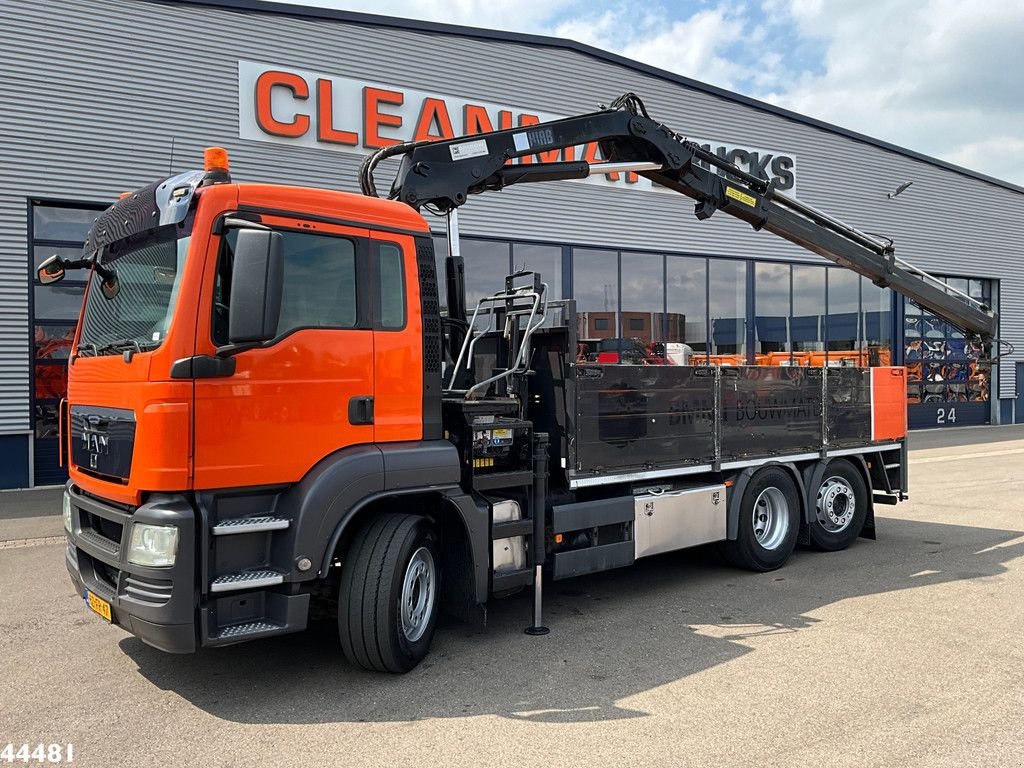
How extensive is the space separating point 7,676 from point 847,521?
7.55m

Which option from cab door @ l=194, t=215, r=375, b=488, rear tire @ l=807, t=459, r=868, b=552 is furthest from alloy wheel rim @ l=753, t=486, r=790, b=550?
cab door @ l=194, t=215, r=375, b=488

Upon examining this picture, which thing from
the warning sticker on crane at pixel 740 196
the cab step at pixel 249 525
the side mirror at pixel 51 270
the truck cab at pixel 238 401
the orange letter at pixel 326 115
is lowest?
the cab step at pixel 249 525

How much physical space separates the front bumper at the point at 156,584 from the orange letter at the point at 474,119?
42.7 feet

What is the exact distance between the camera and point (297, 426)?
4465mm

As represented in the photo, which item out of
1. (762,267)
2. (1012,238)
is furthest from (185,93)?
(1012,238)

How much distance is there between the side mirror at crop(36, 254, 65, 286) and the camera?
17.7ft

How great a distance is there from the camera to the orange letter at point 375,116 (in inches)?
585

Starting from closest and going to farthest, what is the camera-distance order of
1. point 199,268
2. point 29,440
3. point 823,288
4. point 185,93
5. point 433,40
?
1. point 199,268
2. point 29,440
3. point 185,93
4. point 433,40
5. point 823,288

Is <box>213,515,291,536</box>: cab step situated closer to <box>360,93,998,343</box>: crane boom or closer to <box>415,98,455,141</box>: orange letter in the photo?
<box>360,93,998,343</box>: crane boom

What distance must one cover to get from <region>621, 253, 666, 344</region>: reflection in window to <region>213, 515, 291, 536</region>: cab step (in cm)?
1396

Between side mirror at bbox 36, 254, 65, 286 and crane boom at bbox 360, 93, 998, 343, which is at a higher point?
A: crane boom at bbox 360, 93, 998, 343

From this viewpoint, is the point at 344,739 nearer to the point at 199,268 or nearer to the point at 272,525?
the point at 272,525

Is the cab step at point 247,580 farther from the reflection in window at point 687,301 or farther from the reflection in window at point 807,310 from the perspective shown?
the reflection in window at point 807,310

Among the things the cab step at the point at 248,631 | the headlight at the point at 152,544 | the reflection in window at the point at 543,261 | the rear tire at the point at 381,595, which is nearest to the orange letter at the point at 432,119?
the reflection in window at the point at 543,261
